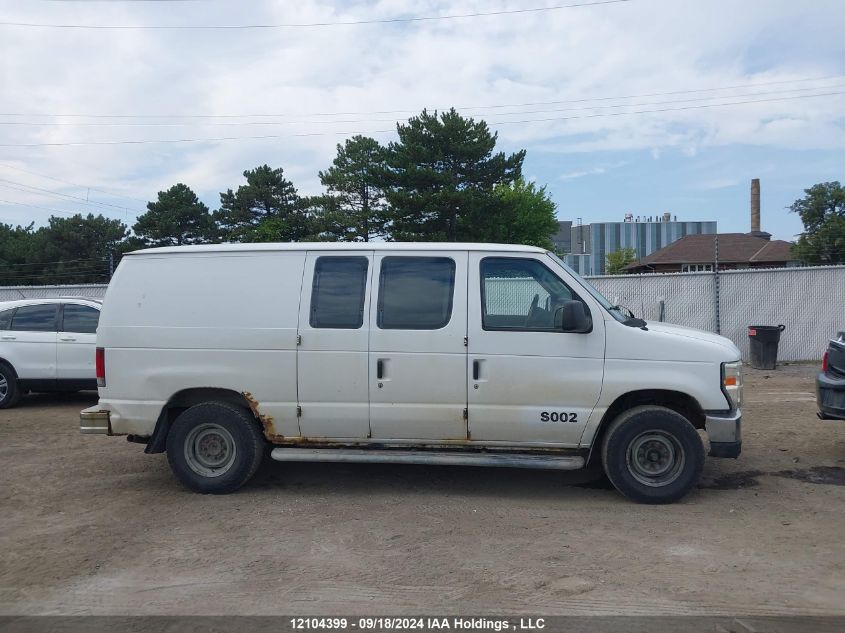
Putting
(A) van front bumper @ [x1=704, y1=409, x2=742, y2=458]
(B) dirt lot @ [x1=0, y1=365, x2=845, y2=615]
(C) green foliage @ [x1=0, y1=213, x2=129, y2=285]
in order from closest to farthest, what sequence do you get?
1. (B) dirt lot @ [x1=0, y1=365, x2=845, y2=615]
2. (A) van front bumper @ [x1=704, y1=409, x2=742, y2=458]
3. (C) green foliage @ [x1=0, y1=213, x2=129, y2=285]

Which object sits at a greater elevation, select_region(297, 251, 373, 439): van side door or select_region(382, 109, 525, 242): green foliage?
select_region(382, 109, 525, 242): green foliage

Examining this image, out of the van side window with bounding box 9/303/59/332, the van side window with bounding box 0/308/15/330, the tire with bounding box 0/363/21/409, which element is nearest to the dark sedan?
the van side window with bounding box 9/303/59/332

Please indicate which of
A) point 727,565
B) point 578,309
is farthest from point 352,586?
point 578,309

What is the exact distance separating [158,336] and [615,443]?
3.98 meters

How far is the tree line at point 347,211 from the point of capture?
36406 millimetres

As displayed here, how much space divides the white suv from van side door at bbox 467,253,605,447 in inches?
286

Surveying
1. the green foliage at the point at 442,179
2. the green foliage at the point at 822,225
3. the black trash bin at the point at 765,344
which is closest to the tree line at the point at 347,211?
the green foliage at the point at 442,179

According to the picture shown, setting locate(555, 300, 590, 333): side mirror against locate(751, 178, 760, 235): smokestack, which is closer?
locate(555, 300, 590, 333): side mirror

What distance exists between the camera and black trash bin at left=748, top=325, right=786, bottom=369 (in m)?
14.7

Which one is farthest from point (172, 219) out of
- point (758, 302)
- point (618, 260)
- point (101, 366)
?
point (618, 260)

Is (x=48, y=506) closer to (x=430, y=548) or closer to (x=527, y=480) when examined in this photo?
(x=430, y=548)

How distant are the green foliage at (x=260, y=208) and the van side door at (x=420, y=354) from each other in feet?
142

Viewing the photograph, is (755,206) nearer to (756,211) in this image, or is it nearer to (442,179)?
(756,211)

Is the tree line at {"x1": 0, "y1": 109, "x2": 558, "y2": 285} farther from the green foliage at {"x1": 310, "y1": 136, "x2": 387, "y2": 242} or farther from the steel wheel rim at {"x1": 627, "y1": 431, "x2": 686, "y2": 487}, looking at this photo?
the steel wheel rim at {"x1": 627, "y1": 431, "x2": 686, "y2": 487}
